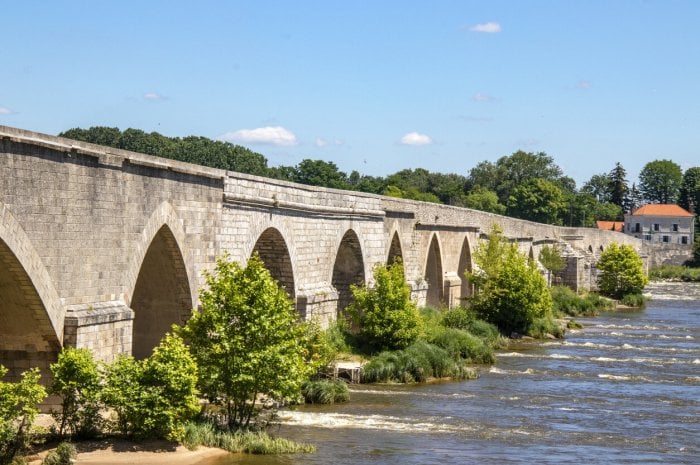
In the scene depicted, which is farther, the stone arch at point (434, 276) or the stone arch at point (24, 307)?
the stone arch at point (434, 276)

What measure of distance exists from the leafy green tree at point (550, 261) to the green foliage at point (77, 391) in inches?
1890

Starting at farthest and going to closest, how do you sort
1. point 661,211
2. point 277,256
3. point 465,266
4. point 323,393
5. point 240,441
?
point 661,211
point 465,266
point 277,256
point 323,393
point 240,441

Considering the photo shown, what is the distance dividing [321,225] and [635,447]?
1211 centimetres

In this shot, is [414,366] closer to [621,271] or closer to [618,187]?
[621,271]

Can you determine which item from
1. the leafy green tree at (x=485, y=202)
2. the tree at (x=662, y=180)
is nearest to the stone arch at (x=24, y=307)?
the leafy green tree at (x=485, y=202)

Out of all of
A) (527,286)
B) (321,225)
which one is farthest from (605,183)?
(321,225)

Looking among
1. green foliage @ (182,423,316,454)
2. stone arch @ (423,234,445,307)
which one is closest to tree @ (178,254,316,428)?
green foliage @ (182,423,316,454)

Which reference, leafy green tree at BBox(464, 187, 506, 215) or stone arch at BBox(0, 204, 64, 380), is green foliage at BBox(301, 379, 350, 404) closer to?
stone arch at BBox(0, 204, 64, 380)

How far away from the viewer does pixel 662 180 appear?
467ft

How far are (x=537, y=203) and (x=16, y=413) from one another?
100132 mm

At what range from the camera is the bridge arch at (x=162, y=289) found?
21422mm

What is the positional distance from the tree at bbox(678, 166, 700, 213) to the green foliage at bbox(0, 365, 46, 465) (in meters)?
118

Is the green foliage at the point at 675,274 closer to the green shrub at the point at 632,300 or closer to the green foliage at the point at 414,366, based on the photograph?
the green shrub at the point at 632,300

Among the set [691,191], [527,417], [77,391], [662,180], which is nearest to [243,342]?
[77,391]
